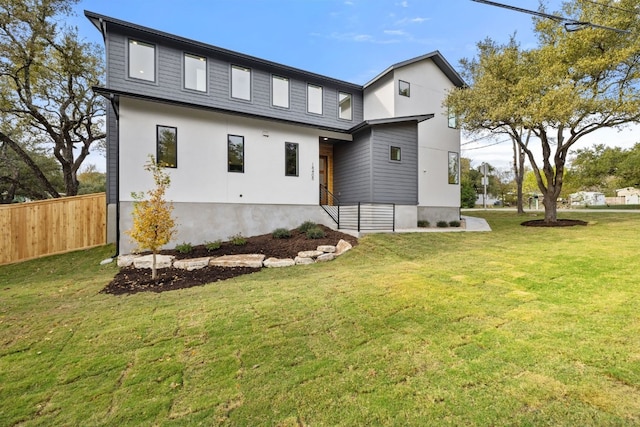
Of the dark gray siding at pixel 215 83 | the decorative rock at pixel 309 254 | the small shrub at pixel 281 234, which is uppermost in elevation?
the dark gray siding at pixel 215 83

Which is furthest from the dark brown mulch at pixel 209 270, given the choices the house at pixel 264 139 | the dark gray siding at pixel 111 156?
the dark gray siding at pixel 111 156

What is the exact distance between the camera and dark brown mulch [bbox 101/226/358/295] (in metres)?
6.06

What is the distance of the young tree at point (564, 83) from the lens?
10.7 m

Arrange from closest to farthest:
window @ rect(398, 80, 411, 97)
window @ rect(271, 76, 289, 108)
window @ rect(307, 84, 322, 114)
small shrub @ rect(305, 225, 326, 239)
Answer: small shrub @ rect(305, 225, 326, 239) → window @ rect(271, 76, 289, 108) → window @ rect(307, 84, 322, 114) → window @ rect(398, 80, 411, 97)

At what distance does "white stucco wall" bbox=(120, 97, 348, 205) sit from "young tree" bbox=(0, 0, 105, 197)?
8.46m

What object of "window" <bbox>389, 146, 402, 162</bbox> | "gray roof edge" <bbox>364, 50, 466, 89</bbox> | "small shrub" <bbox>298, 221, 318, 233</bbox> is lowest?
"small shrub" <bbox>298, 221, 318, 233</bbox>

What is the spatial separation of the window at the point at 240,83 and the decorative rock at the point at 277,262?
7.75 m

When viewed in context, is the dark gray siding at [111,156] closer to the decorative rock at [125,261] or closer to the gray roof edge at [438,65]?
the decorative rock at [125,261]

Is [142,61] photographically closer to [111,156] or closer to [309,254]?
[111,156]

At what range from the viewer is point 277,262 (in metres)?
7.65

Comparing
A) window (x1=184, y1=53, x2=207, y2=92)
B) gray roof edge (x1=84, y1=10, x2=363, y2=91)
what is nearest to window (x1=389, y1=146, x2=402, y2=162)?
gray roof edge (x1=84, y1=10, x2=363, y2=91)

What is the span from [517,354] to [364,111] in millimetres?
13910

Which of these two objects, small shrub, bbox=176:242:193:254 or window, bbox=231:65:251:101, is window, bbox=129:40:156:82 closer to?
window, bbox=231:65:251:101

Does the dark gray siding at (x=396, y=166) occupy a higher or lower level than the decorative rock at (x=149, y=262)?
higher
